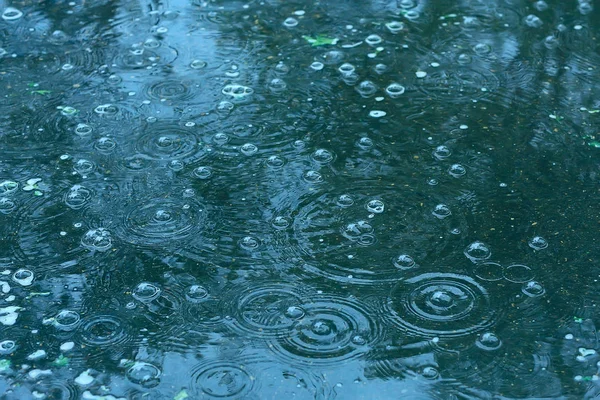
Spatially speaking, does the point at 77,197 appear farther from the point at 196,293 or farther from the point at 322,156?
the point at 322,156

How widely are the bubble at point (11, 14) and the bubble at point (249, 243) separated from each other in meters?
1.96

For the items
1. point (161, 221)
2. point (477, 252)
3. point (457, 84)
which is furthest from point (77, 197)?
point (457, 84)

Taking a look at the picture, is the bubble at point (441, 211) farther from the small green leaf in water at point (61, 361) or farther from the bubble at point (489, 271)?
the small green leaf in water at point (61, 361)

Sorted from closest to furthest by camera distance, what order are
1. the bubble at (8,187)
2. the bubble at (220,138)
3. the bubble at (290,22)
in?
the bubble at (8,187), the bubble at (220,138), the bubble at (290,22)

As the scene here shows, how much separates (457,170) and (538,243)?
0.43m

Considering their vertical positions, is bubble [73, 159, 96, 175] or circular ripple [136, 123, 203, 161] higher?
circular ripple [136, 123, 203, 161]

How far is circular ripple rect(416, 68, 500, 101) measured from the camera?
3.22m

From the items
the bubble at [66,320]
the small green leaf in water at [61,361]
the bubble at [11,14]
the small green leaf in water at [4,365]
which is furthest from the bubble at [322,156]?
the bubble at [11,14]

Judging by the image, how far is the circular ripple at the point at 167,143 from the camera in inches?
115

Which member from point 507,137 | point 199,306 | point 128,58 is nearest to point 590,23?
point 507,137

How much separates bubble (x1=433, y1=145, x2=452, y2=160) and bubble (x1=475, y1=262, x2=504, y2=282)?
0.56 m

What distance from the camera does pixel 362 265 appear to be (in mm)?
2465

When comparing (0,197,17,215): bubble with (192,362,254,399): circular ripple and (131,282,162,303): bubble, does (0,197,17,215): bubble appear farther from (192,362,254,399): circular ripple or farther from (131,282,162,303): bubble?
(192,362,254,399): circular ripple

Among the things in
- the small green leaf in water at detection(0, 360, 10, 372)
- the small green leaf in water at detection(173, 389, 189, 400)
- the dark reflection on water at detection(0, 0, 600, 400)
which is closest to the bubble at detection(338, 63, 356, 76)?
the dark reflection on water at detection(0, 0, 600, 400)
